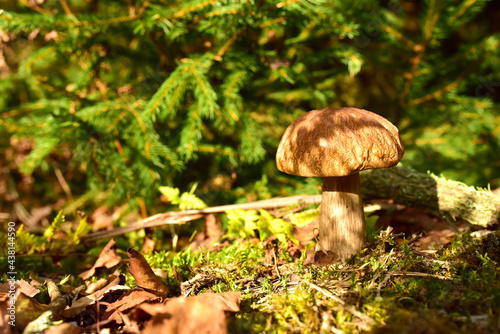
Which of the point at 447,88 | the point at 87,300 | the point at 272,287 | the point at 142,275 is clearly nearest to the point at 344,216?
the point at 272,287

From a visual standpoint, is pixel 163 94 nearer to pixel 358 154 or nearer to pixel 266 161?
pixel 266 161

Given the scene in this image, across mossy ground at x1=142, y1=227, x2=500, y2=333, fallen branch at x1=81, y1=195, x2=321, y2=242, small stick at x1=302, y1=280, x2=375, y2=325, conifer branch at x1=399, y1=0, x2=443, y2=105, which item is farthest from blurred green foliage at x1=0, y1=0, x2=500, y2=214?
small stick at x1=302, y1=280, x2=375, y2=325

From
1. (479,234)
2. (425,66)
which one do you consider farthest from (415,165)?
(479,234)

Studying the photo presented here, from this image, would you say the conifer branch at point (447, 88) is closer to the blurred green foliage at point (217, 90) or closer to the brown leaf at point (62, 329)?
the blurred green foliage at point (217, 90)

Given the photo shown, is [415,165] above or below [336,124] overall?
below

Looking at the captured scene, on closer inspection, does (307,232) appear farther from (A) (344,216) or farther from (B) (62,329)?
(B) (62,329)

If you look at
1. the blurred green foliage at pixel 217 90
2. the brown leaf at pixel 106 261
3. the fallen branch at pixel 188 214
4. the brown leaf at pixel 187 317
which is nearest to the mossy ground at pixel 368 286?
the brown leaf at pixel 187 317

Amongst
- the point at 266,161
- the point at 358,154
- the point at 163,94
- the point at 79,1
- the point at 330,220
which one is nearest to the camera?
the point at 358,154
